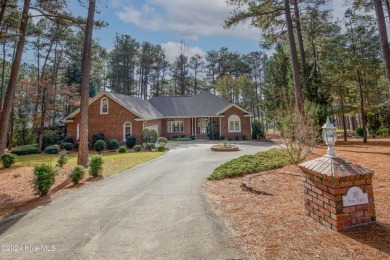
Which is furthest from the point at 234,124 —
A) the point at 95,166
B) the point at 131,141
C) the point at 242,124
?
the point at 95,166

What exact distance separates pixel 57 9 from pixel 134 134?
1271 centimetres

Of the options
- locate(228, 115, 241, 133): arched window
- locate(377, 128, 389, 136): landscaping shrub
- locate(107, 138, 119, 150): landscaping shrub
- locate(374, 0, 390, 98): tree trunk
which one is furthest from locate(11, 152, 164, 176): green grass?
locate(377, 128, 389, 136): landscaping shrub

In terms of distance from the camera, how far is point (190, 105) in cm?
3159

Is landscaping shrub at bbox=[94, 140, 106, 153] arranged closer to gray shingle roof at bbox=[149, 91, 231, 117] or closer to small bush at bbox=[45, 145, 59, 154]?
small bush at bbox=[45, 145, 59, 154]

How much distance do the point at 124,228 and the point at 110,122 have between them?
66.7 feet

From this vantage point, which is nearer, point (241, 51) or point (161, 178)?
point (161, 178)

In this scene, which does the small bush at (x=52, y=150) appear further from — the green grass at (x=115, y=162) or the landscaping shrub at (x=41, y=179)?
the landscaping shrub at (x=41, y=179)

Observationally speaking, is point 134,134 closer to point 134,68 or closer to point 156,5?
point 156,5

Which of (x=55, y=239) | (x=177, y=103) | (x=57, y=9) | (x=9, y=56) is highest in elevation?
(x=9, y=56)

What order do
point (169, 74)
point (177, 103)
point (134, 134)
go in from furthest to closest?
1. point (169, 74)
2. point (177, 103)
3. point (134, 134)

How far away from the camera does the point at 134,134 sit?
22719mm

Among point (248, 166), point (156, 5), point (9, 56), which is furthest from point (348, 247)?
point (9, 56)

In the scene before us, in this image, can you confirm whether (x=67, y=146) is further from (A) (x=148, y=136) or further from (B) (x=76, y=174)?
(B) (x=76, y=174)

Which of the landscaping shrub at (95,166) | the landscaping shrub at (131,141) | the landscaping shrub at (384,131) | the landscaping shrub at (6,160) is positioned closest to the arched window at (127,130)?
the landscaping shrub at (131,141)
